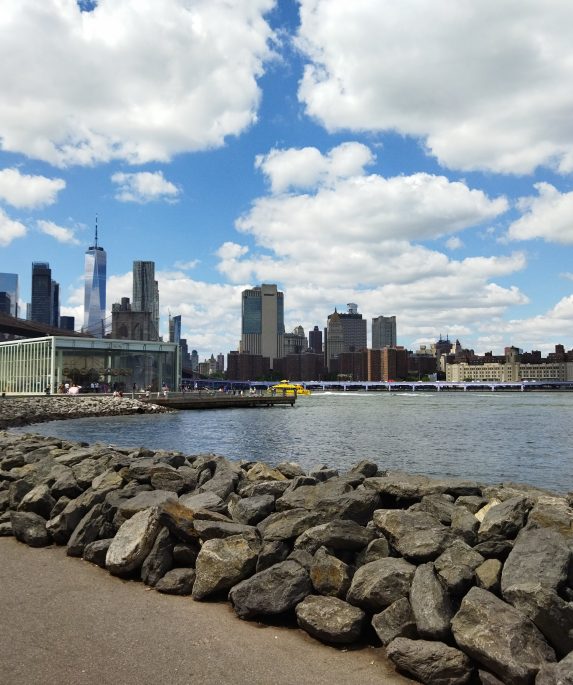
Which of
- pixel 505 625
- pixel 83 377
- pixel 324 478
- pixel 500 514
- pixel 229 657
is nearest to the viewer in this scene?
pixel 505 625

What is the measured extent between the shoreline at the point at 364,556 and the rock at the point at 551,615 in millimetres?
11

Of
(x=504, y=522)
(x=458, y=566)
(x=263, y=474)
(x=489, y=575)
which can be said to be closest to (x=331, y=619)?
(x=458, y=566)

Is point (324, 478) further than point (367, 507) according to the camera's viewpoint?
Yes

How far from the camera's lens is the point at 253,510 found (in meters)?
9.03

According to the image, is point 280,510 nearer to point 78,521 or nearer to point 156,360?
point 78,521

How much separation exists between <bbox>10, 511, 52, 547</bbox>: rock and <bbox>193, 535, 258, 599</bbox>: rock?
374 centimetres

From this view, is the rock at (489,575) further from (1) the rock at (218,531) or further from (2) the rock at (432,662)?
(1) the rock at (218,531)

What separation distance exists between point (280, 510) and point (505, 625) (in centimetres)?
427

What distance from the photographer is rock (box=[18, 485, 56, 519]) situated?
1093 centimetres

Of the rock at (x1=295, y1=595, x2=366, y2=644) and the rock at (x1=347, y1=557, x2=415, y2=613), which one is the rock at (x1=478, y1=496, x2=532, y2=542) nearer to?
the rock at (x1=347, y1=557, x2=415, y2=613)

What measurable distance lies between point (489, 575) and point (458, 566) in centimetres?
32

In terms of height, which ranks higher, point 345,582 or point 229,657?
point 345,582

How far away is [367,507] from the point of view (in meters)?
8.67

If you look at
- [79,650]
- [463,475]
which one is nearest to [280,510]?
[79,650]
